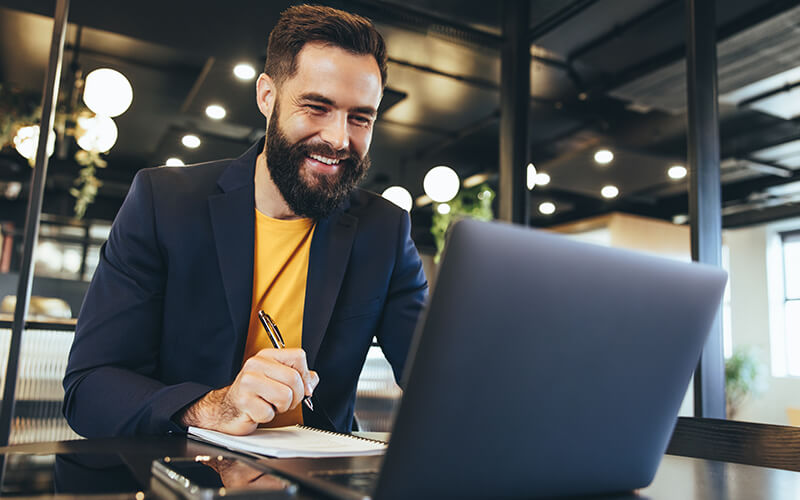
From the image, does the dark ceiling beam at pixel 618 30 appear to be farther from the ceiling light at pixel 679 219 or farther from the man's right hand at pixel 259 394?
the ceiling light at pixel 679 219

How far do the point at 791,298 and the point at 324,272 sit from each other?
1083 cm

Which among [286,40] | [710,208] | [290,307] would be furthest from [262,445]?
[710,208]

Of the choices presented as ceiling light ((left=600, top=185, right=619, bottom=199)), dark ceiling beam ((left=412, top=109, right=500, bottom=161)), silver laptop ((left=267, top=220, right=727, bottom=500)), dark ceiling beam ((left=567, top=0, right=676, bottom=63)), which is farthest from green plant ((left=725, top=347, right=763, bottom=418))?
silver laptop ((left=267, top=220, right=727, bottom=500))

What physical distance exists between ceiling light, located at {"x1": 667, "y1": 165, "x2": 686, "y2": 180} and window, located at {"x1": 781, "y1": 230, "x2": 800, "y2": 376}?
13.8 ft

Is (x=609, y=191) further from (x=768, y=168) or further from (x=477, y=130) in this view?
(x=477, y=130)

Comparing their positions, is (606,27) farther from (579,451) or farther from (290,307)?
(579,451)

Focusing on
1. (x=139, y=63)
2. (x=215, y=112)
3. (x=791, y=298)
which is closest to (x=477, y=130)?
(x=215, y=112)

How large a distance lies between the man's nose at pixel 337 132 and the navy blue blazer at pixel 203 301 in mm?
174

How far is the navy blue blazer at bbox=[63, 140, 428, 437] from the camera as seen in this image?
1.03 metres

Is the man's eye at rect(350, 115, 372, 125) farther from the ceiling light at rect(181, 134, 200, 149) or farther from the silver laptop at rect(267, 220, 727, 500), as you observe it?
the ceiling light at rect(181, 134, 200, 149)

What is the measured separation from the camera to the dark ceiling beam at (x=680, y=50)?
311cm

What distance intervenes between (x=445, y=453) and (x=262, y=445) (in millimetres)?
362

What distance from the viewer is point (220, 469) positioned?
586 mm

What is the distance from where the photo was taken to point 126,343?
110 centimetres
